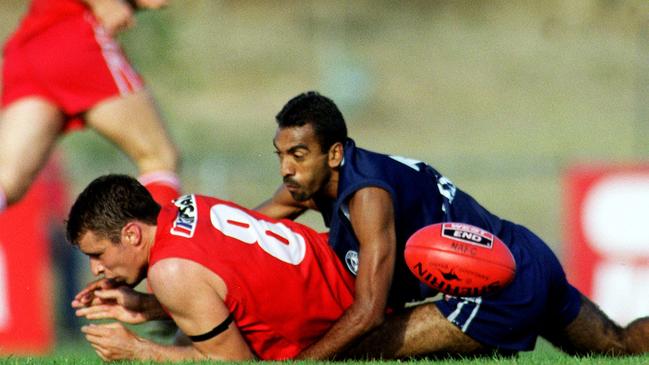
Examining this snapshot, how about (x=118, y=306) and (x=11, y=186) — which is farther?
(x=11, y=186)

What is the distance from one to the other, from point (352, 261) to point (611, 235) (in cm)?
480

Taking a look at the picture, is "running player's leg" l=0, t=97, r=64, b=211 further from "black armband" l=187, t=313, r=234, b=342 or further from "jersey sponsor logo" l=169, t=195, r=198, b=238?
"black armband" l=187, t=313, r=234, b=342

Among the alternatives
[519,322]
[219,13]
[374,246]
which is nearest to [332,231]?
[374,246]

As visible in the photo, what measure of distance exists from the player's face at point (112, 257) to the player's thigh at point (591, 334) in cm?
246

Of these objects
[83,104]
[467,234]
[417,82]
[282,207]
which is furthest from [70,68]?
[417,82]

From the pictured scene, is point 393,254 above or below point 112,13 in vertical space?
below

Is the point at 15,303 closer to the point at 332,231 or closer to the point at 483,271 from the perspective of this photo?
the point at 332,231

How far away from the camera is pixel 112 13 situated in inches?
301

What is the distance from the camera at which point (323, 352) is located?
6.25 meters

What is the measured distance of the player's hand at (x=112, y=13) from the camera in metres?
7.65

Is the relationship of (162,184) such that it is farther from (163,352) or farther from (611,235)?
(611,235)

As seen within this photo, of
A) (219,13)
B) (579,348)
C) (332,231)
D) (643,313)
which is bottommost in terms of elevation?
(219,13)

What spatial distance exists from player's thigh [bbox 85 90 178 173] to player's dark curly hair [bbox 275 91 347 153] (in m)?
Result: 1.09

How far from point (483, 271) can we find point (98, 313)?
189cm
